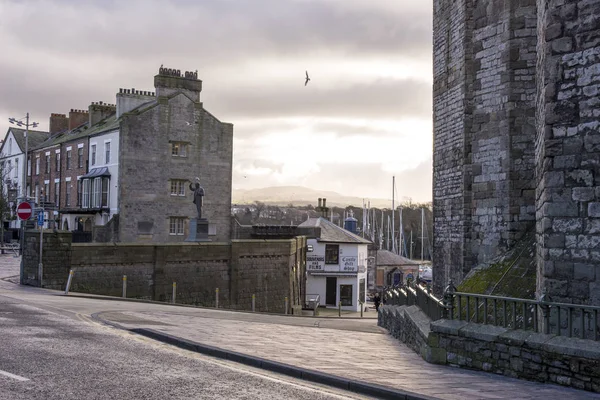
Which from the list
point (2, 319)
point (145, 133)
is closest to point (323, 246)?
point (145, 133)

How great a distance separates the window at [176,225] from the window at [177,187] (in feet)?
5.36

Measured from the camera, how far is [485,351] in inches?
420

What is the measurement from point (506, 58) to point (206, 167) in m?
30.3

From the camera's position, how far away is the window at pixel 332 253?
5138 cm

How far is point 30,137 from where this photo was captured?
6369 centimetres

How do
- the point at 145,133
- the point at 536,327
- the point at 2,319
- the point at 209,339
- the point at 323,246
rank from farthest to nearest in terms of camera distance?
the point at 323,246 → the point at 145,133 → the point at 2,319 → the point at 209,339 → the point at 536,327

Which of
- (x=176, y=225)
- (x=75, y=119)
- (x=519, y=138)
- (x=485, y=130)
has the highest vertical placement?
(x=75, y=119)

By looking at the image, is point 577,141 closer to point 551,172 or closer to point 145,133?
point 551,172

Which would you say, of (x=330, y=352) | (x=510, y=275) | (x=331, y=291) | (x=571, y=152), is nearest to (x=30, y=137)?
→ (x=331, y=291)

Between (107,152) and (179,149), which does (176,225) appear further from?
(107,152)

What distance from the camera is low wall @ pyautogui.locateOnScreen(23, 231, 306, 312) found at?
2531 cm

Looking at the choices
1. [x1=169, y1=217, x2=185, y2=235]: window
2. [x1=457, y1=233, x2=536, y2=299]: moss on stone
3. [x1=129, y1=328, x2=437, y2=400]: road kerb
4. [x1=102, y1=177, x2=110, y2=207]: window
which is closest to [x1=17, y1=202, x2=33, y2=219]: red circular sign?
[x1=129, y1=328, x2=437, y2=400]: road kerb

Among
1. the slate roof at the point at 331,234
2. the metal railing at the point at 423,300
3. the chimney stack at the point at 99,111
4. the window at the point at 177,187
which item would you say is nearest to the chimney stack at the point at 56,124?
the chimney stack at the point at 99,111

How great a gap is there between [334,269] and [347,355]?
39.3 m
